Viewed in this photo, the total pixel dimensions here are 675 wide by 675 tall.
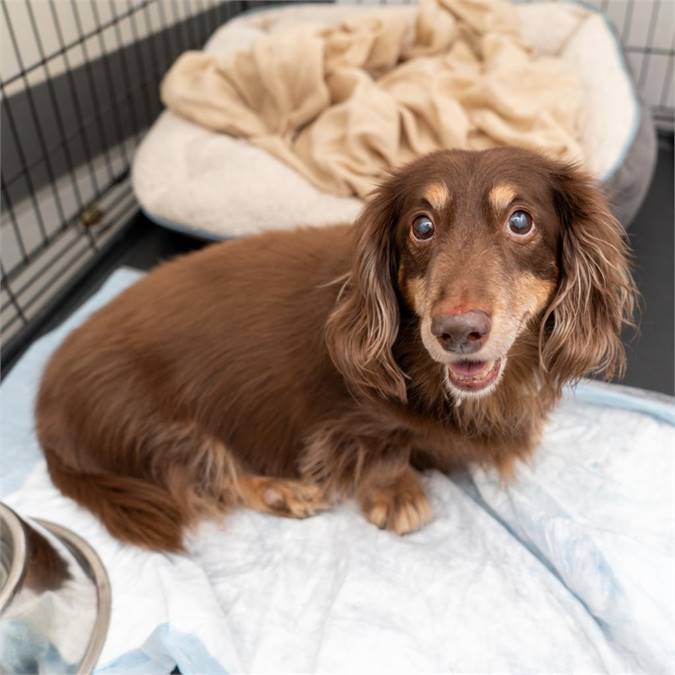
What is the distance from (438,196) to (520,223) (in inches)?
5.1

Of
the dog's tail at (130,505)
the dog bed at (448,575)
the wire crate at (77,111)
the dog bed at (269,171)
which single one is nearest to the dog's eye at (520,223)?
the dog bed at (448,575)

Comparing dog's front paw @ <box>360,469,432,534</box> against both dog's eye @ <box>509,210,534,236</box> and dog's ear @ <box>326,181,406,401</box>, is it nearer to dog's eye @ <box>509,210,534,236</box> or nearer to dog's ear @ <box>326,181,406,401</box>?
dog's ear @ <box>326,181,406,401</box>

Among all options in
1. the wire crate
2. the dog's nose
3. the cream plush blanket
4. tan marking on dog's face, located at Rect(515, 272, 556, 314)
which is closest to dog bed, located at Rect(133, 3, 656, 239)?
the cream plush blanket

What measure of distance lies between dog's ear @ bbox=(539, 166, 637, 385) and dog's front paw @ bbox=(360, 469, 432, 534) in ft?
1.41

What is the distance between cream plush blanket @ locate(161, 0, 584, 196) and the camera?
2.09 m

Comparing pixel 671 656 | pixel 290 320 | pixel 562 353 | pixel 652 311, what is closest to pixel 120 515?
pixel 290 320

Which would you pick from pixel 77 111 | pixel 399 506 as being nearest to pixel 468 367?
pixel 399 506

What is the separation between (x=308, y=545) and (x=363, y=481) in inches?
6.6

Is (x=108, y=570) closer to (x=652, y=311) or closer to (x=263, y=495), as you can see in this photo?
(x=263, y=495)

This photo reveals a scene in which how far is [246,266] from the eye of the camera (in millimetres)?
1422

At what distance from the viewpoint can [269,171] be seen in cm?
212

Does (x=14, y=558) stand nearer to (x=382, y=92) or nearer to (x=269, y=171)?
(x=269, y=171)

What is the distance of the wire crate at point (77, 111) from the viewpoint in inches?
86.4

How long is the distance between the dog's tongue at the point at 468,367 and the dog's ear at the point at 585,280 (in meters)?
0.17
